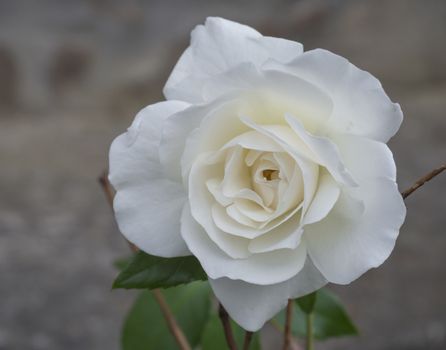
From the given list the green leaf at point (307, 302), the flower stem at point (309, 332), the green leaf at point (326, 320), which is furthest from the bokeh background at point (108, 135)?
the green leaf at point (307, 302)

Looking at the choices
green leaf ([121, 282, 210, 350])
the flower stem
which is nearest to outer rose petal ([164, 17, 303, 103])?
the flower stem

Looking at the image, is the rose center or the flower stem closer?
the rose center

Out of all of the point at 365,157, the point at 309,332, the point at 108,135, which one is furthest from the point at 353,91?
the point at 108,135

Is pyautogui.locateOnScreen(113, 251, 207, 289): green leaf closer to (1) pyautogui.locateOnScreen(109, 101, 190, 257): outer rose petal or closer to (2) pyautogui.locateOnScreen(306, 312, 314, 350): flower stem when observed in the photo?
(1) pyautogui.locateOnScreen(109, 101, 190, 257): outer rose petal

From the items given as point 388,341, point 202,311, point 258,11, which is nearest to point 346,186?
point 202,311

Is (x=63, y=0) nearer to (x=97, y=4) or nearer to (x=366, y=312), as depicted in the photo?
(x=97, y=4)

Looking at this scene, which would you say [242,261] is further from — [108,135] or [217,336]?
[108,135]
